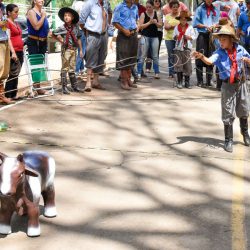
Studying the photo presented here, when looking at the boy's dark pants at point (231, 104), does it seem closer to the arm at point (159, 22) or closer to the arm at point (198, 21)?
the arm at point (198, 21)

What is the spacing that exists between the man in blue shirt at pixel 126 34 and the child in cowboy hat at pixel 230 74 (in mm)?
3837

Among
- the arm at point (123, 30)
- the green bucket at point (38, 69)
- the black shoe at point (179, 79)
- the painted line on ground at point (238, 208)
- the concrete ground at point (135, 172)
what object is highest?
the arm at point (123, 30)

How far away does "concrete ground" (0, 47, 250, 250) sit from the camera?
4.83m

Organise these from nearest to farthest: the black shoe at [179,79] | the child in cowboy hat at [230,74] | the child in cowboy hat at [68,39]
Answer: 1. the child in cowboy hat at [230,74]
2. the child in cowboy hat at [68,39]
3. the black shoe at [179,79]

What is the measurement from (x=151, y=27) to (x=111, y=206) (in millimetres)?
7812

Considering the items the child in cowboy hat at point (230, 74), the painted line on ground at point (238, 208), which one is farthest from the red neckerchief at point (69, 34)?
the painted line on ground at point (238, 208)

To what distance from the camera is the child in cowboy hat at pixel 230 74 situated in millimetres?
7129

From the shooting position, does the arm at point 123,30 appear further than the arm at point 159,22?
No

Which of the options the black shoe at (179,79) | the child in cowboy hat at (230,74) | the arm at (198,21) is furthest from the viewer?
the black shoe at (179,79)

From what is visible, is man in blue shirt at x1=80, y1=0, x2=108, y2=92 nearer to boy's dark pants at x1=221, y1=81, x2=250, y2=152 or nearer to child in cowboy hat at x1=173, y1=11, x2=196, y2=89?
child in cowboy hat at x1=173, y1=11, x2=196, y2=89

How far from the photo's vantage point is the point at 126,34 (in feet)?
37.0

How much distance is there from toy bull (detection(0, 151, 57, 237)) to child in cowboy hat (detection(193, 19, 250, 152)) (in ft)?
9.67

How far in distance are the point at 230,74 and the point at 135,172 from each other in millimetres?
1881

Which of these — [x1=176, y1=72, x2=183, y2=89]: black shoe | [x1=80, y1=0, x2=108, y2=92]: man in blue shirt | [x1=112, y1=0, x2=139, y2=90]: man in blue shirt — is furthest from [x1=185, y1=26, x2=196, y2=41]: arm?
[x1=80, y1=0, x2=108, y2=92]: man in blue shirt
